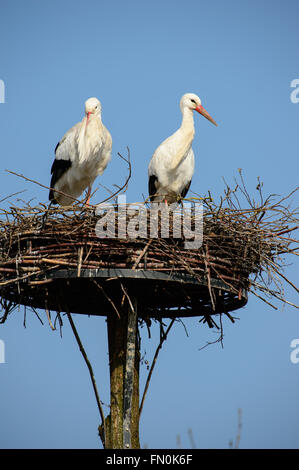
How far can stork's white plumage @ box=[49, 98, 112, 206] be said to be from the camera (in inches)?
272

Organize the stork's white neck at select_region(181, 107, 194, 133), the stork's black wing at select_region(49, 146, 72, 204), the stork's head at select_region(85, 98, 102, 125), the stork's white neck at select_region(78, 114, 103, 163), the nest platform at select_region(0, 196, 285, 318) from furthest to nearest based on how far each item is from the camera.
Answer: the stork's white neck at select_region(181, 107, 194, 133), the stork's black wing at select_region(49, 146, 72, 204), the stork's head at select_region(85, 98, 102, 125), the stork's white neck at select_region(78, 114, 103, 163), the nest platform at select_region(0, 196, 285, 318)

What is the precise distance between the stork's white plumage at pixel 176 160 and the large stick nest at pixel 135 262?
1757 millimetres

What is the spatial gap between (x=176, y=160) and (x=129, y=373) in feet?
9.00

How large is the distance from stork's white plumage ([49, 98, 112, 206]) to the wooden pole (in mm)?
2028

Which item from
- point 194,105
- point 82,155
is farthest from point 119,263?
point 194,105

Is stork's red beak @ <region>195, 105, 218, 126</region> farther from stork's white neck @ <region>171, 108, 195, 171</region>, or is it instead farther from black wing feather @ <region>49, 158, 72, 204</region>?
black wing feather @ <region>49, 158, 72, 204</region>

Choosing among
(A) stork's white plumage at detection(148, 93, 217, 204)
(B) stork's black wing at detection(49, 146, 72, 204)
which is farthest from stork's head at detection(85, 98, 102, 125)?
(A) stork's white plumage at detection(148, 93, 217, 204)

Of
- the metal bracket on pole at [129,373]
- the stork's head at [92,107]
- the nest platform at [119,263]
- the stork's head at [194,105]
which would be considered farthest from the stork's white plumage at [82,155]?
the metal bracket on pole at [129,373]

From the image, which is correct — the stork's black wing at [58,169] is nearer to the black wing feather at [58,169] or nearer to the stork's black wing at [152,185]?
the black wing feather at [58,169]

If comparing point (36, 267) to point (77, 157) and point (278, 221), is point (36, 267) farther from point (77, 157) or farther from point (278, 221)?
point (77, 157)

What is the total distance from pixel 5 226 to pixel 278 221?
6.20 ft

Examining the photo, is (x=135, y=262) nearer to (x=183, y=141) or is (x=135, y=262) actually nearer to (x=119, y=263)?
(x=119, y=263)

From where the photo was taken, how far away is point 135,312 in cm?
507

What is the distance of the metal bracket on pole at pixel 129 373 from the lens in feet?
16.0
